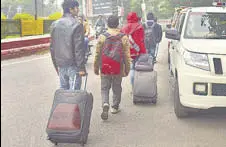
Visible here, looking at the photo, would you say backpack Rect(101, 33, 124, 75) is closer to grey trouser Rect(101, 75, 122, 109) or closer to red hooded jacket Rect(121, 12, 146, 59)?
grey trouser Rect(101, 75, 122, 109)

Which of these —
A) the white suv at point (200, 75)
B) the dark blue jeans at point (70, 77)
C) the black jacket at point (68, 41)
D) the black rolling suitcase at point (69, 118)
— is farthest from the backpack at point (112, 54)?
the black rolling suitcase at point (69, 118)

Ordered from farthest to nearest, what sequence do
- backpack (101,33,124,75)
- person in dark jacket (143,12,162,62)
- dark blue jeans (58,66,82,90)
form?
person in dark jacket (143,12,162,62)
backpack (101,33,124,75)
dark blue jeans (58,66,82,90)

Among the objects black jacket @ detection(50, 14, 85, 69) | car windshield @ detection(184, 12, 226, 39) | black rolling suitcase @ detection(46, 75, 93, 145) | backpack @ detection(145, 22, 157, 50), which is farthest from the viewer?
backpack @ detection(145, 22, 157, 50)

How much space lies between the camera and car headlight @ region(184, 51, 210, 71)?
5.48 meters

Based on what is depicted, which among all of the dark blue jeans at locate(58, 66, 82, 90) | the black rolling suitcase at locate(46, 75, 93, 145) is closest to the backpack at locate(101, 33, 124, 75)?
the dark blue jeans at locate(58, 66, 82, 90)

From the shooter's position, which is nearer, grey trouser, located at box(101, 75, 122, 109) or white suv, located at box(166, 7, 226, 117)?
white suv, located at box(166, 7, 226, 117)

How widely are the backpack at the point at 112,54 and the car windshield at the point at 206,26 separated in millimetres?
1305

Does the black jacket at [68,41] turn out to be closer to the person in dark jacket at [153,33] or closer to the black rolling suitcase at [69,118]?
the black rolling suitcase at [69,118]

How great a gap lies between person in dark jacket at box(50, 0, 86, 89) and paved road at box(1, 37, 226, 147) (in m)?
0.89

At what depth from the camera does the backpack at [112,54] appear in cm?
572

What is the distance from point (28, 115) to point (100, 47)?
1.72 meters

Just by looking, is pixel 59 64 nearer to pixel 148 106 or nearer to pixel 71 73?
pixel 71 73

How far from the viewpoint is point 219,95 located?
5406 mm

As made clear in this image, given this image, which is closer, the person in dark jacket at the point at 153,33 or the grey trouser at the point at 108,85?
the grey trouser at the point at 108,85
